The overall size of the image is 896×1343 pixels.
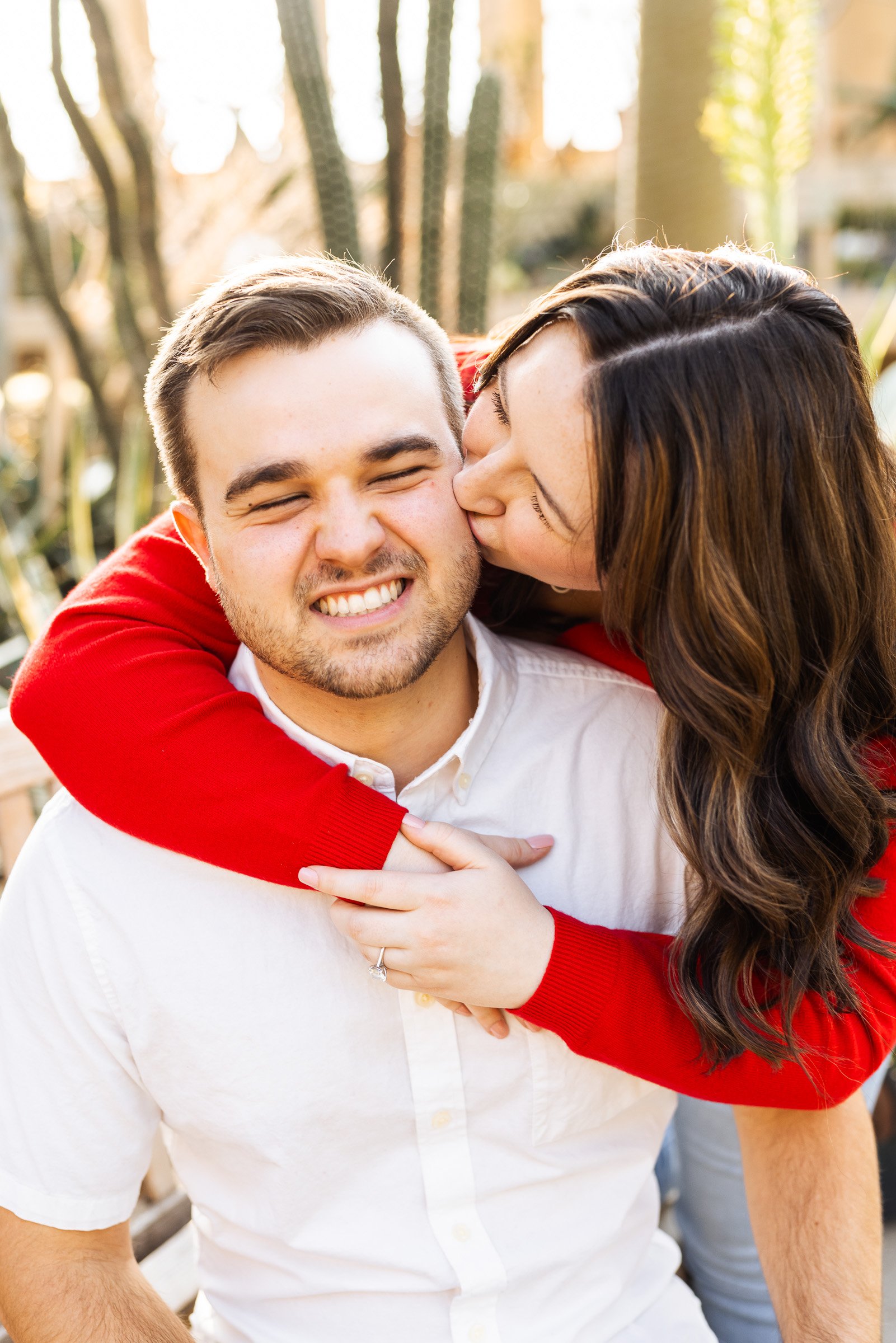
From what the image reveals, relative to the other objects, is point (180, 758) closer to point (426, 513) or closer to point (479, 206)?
point (426, 513)

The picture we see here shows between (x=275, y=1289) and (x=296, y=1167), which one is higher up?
(x=296, y=1167)

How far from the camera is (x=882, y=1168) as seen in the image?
2438 mm

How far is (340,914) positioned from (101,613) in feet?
1.96

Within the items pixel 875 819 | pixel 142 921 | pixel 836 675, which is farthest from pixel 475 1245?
pixel 836 675

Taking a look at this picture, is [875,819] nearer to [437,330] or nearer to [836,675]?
[836,675]

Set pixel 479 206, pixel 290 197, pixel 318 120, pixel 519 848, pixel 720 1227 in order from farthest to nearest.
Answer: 1. pixel 290 197
2. pixel 479 206
3. pixel 318 120
4. pixel 720 1227
5. pixel 519 848

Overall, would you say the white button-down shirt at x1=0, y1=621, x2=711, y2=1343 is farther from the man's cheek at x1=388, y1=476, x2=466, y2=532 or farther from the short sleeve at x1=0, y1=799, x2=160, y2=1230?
the man's cheek at x1=388, y1=476, x2=466, y2=532

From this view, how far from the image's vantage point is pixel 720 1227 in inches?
84.0

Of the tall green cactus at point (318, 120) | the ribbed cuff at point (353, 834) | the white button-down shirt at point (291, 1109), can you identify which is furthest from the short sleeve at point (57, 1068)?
the tall green cactus at point (318, 120)

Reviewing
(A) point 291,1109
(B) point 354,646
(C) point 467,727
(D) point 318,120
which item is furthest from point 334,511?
(D) point 318,120

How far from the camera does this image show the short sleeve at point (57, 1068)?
4.83 ft

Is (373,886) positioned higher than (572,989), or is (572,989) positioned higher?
(373,886)

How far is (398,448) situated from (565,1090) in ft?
3.08

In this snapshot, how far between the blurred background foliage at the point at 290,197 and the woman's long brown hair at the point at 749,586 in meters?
0.49
